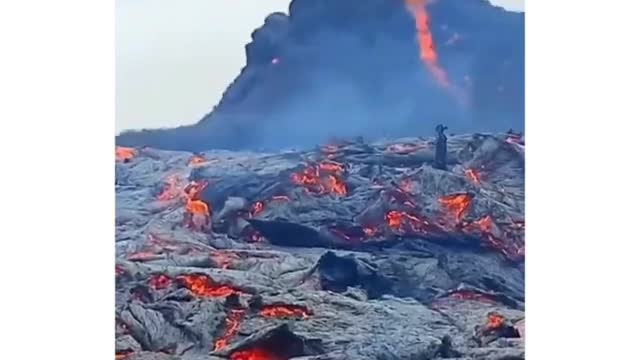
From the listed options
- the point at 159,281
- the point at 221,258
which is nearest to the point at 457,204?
the point at 221,258

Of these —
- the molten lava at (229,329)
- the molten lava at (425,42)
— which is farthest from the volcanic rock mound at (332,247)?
the molten lava at (425,42)

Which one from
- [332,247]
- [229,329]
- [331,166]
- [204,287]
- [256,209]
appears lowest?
[229,329]

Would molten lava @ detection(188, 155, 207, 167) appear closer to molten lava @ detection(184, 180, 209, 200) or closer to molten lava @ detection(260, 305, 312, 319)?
molten lava @ detection(184, 180, 209, 200)

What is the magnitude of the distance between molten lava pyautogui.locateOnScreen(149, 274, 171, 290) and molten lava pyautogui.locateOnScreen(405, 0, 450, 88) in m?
0.91

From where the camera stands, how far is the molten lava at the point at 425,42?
7.35 feet

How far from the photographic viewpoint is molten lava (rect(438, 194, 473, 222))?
2262mm

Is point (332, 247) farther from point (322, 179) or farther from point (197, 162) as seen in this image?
point (197, 162)

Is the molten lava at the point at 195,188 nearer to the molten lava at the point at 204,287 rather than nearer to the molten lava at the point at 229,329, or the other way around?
the molten lava at the point at 204,287

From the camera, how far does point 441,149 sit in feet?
7.40

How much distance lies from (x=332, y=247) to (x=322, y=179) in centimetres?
19

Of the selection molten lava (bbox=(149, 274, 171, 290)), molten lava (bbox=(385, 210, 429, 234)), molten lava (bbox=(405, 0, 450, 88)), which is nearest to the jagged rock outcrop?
molten lava (bbox=(405, 0, 450, 88))
